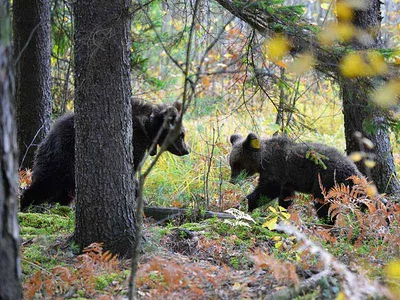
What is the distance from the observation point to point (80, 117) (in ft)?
16.9

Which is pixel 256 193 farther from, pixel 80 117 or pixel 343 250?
pixel 80 117

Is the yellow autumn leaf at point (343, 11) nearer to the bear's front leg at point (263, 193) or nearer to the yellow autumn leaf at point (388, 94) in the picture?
the yellow autumn leaf at point (388, 94)

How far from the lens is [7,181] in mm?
2512

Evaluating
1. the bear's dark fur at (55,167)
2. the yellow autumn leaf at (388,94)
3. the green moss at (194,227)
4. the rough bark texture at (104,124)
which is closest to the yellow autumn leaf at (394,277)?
the yellow autumn leaf at (388,94)

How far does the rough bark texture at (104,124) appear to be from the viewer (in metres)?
5.04

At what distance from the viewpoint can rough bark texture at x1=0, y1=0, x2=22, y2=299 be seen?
98.0 inches

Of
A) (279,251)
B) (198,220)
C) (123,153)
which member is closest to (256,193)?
(198,220)

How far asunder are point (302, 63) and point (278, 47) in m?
0.30

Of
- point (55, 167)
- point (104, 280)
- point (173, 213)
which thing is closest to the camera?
point (104, 280)

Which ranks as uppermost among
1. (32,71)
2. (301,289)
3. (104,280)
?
(32,71)

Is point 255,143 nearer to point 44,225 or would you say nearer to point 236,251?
point 236,251

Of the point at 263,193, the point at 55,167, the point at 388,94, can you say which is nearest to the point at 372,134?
the point at 388,94

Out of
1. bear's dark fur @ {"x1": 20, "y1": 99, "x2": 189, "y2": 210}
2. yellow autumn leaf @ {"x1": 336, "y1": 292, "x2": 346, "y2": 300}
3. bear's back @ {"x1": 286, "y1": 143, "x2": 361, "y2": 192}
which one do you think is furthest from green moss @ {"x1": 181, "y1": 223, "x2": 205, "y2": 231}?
yellow autumn leaf @ {"x1": 336, "y1": 292, "x2": 346, "y2": 300}

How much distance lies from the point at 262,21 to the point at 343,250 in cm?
263
